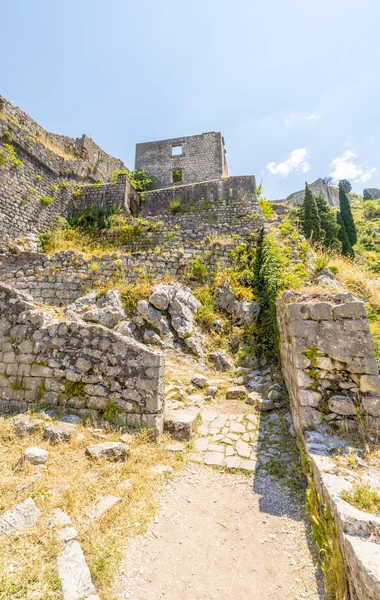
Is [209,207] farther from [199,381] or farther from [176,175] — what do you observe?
[176,175]

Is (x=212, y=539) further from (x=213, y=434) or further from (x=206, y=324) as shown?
(x=206, y=324)

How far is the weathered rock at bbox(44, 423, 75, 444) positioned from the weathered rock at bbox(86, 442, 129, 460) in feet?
1.46

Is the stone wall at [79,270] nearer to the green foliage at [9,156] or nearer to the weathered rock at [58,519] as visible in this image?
the green foliage at [9,156]

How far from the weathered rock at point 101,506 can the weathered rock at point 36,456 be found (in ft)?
3.36

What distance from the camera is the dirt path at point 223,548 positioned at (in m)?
2.06

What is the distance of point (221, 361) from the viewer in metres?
6.93

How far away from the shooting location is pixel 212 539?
254cm

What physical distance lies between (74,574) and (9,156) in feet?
43.9

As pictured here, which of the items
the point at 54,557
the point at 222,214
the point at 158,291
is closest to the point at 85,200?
the point at 222,214

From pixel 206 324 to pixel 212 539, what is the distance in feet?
18.9

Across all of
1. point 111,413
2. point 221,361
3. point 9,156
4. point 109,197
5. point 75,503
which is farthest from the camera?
point 109,197

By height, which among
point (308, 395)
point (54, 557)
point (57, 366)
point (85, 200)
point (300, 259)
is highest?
point (85, 200)

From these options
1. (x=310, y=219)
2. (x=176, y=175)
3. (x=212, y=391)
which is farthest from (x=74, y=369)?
(x=310, y=219)

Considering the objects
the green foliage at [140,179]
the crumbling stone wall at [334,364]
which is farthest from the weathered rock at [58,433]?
the green foliage at [140,179]
